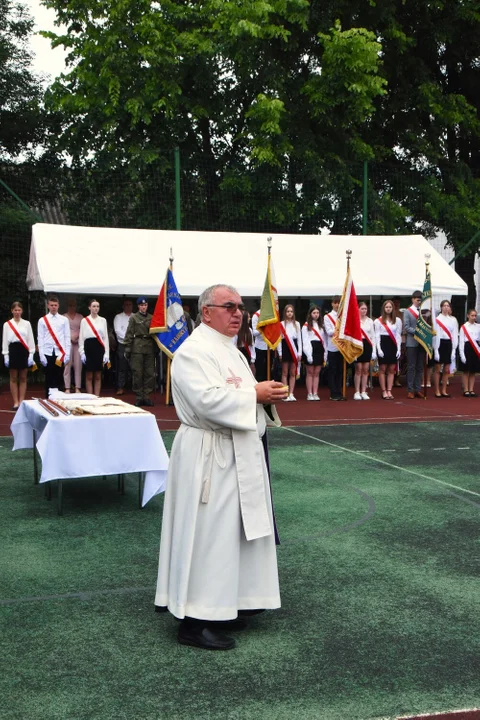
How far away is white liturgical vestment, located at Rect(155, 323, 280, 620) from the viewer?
4.38 metres

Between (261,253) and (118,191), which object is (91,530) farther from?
(118,191)

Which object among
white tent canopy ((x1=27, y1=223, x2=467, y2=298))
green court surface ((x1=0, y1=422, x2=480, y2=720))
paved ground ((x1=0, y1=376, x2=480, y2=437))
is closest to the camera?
green court surface ((x1=0, y1=422, x2=480, y2=720))

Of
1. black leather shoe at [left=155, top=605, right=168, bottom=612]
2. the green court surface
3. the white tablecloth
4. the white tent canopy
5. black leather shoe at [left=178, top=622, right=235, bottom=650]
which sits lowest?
the green court surface

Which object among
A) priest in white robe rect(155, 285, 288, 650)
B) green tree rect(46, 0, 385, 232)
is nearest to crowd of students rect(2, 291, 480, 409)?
green tree rect(46, 0, 385, 232)

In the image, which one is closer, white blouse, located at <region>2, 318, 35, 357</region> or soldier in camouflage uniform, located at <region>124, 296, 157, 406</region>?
white blouse, located at <region>2, 318, 35, 357</region>

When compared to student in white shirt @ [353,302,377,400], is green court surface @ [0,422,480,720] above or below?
below

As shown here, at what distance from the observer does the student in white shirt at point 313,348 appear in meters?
16.2

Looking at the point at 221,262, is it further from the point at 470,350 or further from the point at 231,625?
the point at 231,625

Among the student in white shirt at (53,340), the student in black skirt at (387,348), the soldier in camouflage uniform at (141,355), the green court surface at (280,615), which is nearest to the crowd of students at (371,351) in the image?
the student in black skirt at (387,348)

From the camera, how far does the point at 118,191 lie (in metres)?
19.0

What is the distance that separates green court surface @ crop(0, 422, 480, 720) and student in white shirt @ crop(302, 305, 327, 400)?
7.63 m

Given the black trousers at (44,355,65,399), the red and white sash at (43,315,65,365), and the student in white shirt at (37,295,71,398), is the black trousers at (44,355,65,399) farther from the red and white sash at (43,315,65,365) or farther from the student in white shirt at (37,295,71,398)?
the red and white sash at (43,315,65,365)

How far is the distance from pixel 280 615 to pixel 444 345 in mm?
12823

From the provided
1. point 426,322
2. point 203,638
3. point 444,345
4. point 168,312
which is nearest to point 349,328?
point 426,322
